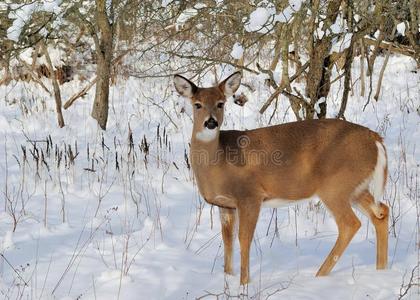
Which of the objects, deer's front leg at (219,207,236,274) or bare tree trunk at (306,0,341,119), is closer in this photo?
deer's front leg at (219,207,236,274)

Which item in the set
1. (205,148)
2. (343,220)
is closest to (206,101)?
(205,148)

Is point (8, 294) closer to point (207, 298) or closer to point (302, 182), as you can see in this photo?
point (207, 298)

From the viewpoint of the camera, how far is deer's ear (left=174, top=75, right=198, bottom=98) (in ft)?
16.0

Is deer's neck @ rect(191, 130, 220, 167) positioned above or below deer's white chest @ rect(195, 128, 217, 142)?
below

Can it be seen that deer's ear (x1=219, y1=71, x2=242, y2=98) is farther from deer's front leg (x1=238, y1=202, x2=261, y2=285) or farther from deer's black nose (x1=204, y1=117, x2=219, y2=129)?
deer's front leg (x1=238, y1=202, x2=261, y2=285)

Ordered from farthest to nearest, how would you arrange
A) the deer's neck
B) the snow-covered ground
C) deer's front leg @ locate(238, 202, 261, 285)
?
the deer's neck
deer's front leg @ locate(238, 202, 261, 285)
the snow-covered ground

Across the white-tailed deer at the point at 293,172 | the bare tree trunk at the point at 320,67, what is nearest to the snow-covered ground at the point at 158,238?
the white-tailed deer at the point at 293,172

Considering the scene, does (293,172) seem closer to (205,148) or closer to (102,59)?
(205,148)

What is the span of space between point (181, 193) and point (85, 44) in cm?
1085

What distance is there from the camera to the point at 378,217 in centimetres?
473

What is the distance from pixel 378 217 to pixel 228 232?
3.67 feet

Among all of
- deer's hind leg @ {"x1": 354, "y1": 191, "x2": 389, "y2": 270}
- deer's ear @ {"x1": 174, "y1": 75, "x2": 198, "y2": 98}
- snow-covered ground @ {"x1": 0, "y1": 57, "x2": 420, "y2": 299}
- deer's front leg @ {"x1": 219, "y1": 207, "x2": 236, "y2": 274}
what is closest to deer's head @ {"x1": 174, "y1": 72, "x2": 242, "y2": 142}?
deer's ear @ {"x1": 174, "y1": 75, "x2": 198, "y2": 98}

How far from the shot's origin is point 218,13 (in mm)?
6676

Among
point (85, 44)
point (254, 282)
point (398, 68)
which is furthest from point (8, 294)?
point (85, 44)
